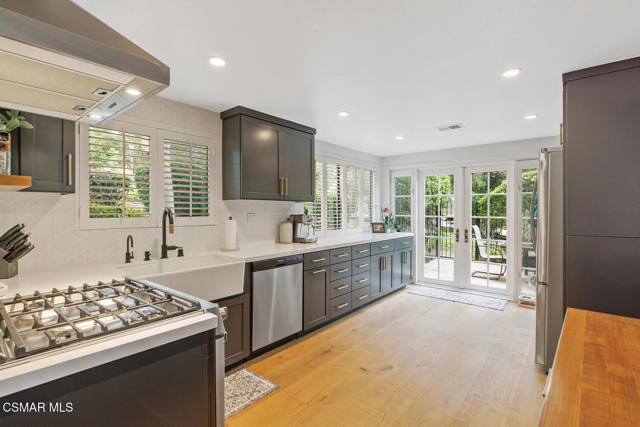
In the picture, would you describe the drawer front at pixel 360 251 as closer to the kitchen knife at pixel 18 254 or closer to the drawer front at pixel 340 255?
the drawer front at pixel 340 255

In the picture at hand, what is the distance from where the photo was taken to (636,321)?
1474mm

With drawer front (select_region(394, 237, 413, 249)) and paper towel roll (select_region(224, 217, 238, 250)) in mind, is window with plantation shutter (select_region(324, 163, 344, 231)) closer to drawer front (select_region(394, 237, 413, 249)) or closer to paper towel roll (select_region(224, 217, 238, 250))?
drawer front (select_region(394, 237, 413, 249))

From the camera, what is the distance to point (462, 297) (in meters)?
4.64

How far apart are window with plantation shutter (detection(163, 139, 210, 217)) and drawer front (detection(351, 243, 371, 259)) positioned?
1806 mm

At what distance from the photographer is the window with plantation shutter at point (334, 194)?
466cm

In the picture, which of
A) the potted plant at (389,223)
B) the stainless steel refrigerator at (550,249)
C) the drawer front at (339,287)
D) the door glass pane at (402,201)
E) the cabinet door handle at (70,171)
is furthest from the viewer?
Result: the door glass pane at (402,201)

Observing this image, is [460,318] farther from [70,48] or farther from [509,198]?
[70,48]

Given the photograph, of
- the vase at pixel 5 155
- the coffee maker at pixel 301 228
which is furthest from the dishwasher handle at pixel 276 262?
the vase at pixel 5 155

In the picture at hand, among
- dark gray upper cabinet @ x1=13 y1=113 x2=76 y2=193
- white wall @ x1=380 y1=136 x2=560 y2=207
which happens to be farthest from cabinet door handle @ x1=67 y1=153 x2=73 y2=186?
white wall @ x1=380 y1=136 x2=560 y2=207

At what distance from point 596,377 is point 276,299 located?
7.69 feet

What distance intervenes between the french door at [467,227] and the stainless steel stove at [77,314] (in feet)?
15.5

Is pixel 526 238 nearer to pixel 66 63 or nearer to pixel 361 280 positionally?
pixel 361 280

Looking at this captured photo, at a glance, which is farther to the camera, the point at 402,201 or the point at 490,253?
the point at 402,201

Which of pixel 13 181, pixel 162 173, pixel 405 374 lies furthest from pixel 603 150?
pixel 13 181
